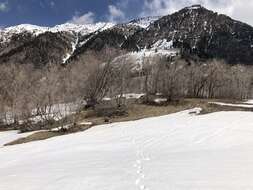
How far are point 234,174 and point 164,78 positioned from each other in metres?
81.9

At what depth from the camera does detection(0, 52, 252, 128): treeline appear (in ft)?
233

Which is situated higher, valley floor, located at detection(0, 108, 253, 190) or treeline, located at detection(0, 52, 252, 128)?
treeline, located at detection(0, 52, 252, 128)

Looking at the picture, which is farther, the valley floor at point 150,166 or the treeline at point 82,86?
the treeline at point 82,86

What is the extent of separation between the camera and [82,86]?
251 ft

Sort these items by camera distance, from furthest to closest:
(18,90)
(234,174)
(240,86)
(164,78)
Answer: (240,86) < (164,78) < (18,90) < (234,174)

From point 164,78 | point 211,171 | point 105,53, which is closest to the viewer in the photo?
point 211,171

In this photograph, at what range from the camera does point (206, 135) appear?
28094 millimetres

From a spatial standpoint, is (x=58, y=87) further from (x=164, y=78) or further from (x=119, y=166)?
(x=119, y=166)

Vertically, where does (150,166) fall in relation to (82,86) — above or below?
below

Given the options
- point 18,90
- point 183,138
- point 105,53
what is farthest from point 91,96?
point 183,138

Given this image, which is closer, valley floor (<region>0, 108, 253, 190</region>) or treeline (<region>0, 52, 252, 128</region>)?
valley floor (<region>0, 108, 253, 190</region>)

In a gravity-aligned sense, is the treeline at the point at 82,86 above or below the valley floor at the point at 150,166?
above

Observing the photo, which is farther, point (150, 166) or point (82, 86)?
point (82, 86)

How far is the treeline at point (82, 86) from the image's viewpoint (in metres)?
71.1
